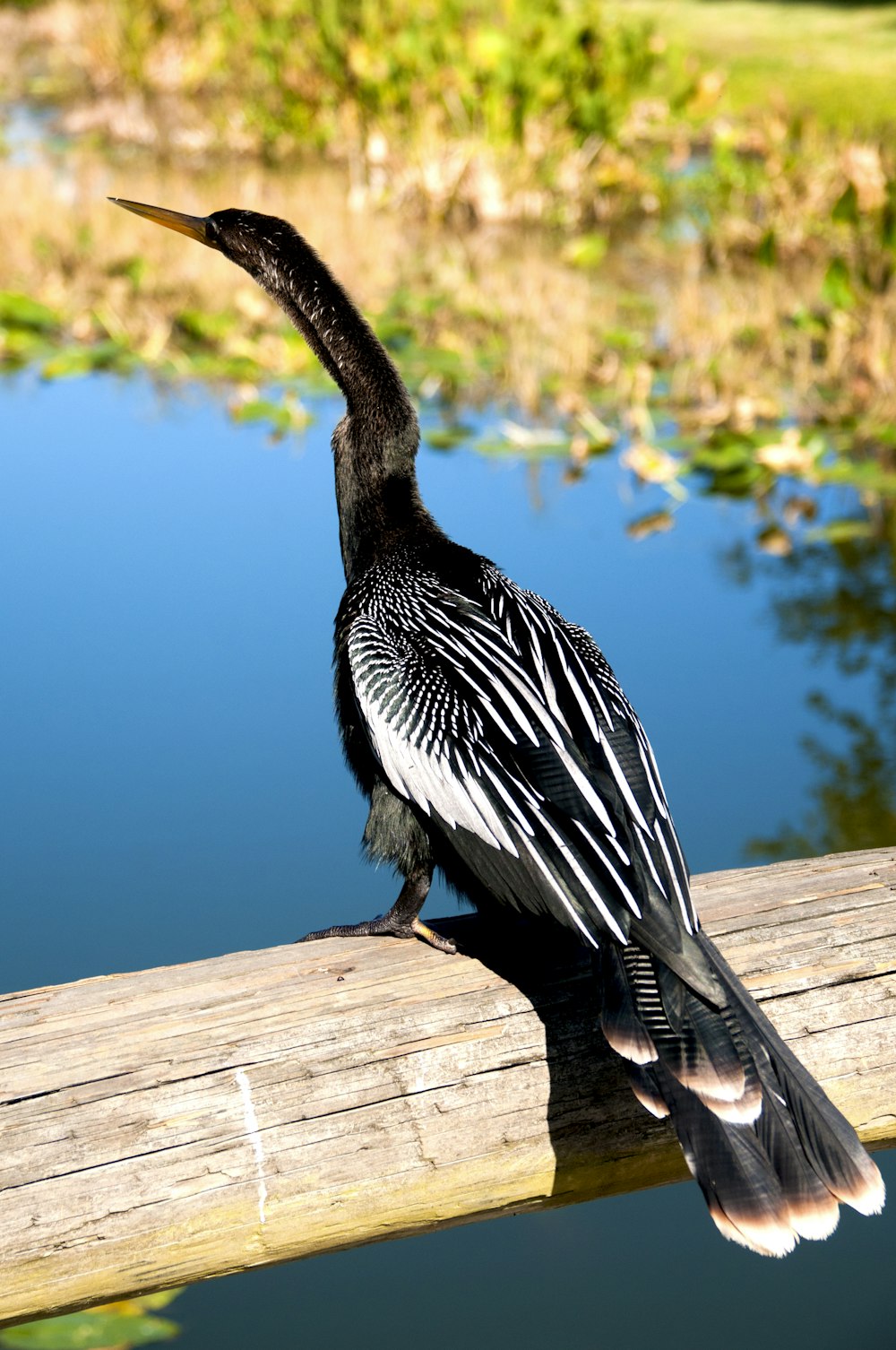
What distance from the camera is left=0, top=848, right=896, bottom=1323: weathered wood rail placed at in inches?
62.4

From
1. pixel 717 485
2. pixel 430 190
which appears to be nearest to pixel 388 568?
pixel 717 485

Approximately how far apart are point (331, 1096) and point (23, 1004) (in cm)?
40

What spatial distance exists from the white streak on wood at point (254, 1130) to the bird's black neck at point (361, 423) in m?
1.12

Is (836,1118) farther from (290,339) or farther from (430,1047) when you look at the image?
(290,339)

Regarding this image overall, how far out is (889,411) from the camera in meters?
6.09

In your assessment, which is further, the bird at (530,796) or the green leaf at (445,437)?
the green leaf at (445,437)

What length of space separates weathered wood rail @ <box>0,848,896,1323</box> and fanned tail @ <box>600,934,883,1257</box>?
0.54 feet

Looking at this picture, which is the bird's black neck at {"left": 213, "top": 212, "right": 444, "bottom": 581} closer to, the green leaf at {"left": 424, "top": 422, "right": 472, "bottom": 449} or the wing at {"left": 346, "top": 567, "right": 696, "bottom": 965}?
the wing at {"left": 346, "top": 567, "right": 696, "bottom": 965}

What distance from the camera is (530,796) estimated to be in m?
1.92

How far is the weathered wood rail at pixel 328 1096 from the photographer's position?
1.58 m

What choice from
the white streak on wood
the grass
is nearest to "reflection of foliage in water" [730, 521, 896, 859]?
the white streak on wood

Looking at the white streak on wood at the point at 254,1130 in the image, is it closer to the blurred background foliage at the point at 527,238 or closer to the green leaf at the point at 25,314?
the blurred background foliage at the point at 527,238

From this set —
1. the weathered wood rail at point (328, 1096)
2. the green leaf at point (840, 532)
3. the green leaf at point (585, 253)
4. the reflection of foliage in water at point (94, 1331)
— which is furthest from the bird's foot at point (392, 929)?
the green leaf at point (585, 253)

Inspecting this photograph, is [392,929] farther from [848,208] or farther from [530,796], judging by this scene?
[848,208]
